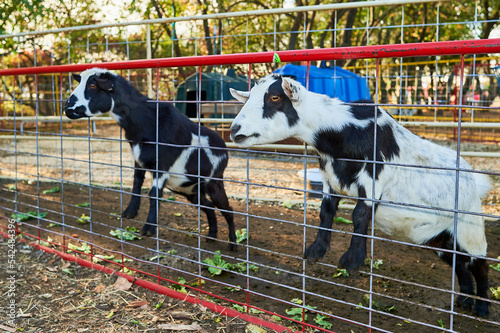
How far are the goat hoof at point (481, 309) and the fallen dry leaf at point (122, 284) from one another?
8.09ft

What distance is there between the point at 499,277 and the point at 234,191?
3595 millimetres

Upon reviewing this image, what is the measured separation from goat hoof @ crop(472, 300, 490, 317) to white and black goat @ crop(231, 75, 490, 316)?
0.59 m

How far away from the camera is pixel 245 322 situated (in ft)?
8.95

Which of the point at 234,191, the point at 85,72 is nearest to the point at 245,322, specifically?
the point at 85,72

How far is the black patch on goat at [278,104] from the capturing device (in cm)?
239

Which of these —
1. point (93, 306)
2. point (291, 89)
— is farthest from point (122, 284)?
point (291, 89)

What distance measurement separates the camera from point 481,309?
3.06 meters

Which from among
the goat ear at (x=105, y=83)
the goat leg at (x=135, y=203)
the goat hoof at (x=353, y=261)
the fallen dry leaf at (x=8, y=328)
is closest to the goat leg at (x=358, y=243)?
the goat hoof at (x=353, y=261)

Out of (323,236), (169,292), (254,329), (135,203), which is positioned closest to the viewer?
(323,236)

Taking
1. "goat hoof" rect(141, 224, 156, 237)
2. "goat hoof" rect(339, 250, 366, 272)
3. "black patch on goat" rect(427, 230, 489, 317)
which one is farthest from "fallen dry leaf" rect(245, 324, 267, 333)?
"goat hoof" rect(141, 224, 156, 237)

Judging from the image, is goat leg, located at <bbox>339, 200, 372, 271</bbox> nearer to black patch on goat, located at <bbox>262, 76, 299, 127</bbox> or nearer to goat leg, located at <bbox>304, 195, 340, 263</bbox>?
goat leg, located at <bbox>304, 195, 340, 263</bbox>

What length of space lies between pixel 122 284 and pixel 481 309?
8.38ft

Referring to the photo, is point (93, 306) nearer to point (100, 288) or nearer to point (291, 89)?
point (100, 288)

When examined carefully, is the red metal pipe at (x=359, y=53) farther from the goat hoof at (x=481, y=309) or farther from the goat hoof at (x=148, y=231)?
the goat hoof at (x=481, y=309)
